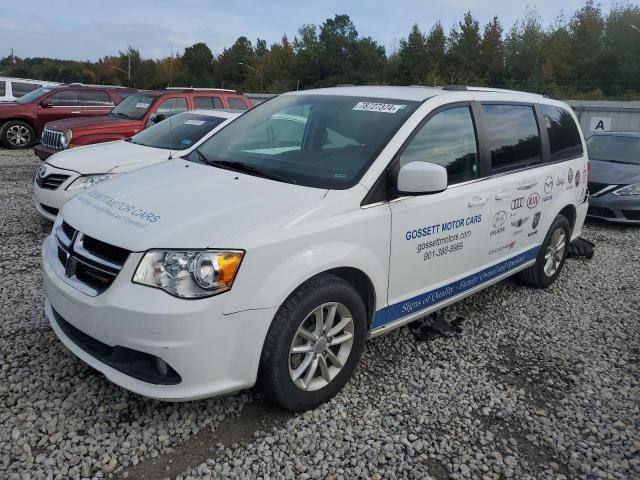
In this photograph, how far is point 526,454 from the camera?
9.10ft

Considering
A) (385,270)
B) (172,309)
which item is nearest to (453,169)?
(385,270)

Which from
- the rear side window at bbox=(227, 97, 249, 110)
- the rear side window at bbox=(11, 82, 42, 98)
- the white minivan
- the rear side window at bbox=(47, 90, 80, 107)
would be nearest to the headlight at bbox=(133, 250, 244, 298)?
the white minivan

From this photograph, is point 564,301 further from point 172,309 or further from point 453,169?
point 172,309

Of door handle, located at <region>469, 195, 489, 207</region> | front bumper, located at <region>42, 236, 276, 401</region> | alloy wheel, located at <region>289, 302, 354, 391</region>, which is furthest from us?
door handle, located at <region>469, 195, 489, 207</region>

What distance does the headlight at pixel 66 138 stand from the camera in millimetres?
8211

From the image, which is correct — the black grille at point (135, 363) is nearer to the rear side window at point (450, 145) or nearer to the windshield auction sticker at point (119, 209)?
the windshield auction sticker at point (119, 209)

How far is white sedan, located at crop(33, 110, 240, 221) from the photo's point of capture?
586cm

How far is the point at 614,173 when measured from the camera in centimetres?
838

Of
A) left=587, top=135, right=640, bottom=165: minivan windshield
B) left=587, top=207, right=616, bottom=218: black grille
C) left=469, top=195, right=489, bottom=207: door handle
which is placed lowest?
left=587, top=207, right=616, bottom=218: black grille

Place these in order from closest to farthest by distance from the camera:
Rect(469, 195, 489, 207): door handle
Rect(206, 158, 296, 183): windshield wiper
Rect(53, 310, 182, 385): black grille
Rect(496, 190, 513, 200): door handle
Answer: Rect(53, 310, 182, 385): black grille < Rect(206, 158, 296, 183): windshield wiper < Rect(469, 195, 489, 207): door handle < Rect(496, 190, 513, 200): door handle

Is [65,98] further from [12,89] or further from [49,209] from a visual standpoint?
[49,209]

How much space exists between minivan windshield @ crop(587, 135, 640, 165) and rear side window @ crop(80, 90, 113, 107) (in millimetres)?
11852

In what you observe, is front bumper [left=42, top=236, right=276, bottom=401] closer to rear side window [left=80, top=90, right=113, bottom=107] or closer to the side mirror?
the side mirror

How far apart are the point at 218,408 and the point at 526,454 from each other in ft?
5.53
